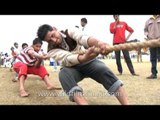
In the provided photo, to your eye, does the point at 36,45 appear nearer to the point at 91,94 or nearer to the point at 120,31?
the point at 91,94

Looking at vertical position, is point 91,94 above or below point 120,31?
below

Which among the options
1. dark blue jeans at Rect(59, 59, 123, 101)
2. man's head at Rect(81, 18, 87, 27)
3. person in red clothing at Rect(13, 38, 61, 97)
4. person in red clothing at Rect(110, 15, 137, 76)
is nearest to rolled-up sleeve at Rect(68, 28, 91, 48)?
dark blue jeans at Rect(59, 59, 123, 101)

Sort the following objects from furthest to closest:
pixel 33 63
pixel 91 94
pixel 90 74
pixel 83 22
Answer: pixel 83 22
pixel 33 63
pixel 91 94
pixel 90 74

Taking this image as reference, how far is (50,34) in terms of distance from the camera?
3.40 metres

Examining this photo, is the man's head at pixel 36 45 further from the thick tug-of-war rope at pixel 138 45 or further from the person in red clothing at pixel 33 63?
the thick tug-of-war rope at pixel 138 45

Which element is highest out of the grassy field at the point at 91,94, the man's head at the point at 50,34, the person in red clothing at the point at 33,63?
the man's head at the point at 50,34

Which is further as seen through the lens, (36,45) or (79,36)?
(36,45)

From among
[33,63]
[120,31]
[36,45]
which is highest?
[120,31]

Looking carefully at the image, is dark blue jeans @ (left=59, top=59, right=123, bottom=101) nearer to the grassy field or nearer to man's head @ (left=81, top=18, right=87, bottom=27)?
the grassy field

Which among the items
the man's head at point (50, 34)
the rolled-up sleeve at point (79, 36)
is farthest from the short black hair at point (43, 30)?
the rolled-up sleeve at point (79, 36)

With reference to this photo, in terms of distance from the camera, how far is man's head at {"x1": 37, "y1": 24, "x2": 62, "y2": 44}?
11.2 feet

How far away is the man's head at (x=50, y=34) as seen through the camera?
341 centimetres

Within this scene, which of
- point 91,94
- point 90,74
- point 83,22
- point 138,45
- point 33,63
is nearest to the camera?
point 138,45

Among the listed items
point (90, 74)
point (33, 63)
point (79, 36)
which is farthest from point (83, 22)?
point (79, 36)
